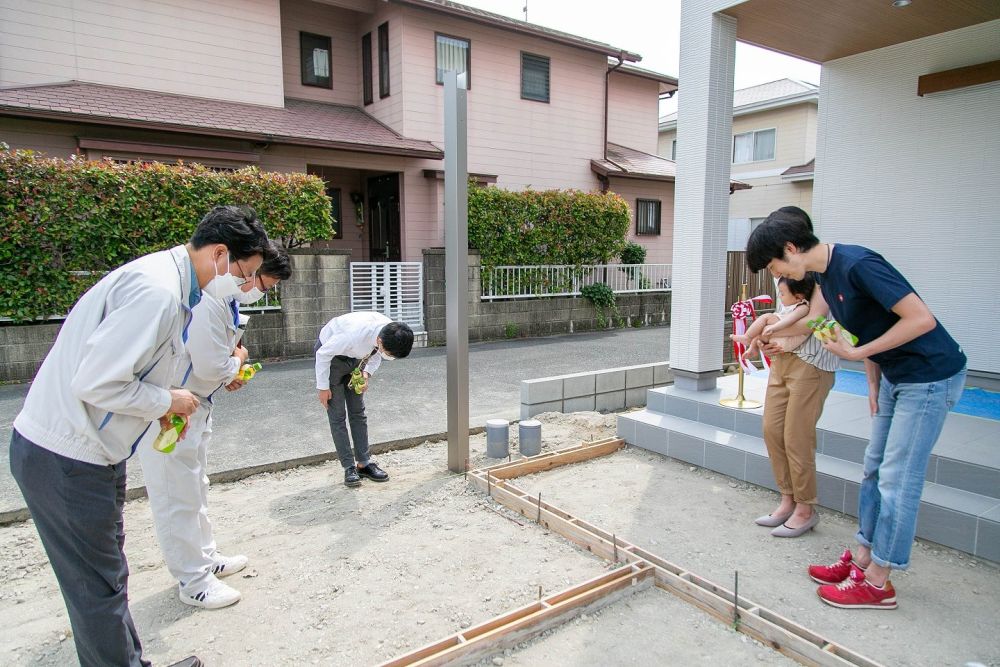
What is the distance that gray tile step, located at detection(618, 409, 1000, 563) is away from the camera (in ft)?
10.6

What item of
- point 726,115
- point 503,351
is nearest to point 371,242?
point 503,351

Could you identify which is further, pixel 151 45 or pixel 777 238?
pixel 151 45

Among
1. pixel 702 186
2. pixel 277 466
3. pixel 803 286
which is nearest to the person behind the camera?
pixel 803 286

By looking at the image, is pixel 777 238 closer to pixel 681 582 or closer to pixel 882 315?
pixel 882 315

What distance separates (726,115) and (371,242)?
9.68m

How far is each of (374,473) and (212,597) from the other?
1641 millimetres

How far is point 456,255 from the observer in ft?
14.2

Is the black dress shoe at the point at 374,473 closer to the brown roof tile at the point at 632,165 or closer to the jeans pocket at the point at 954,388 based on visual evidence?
the jeans pocket at the point at 954,388

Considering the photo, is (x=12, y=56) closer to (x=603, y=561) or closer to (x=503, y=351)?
(x=503, y=351)

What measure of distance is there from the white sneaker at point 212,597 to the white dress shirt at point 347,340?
148cm

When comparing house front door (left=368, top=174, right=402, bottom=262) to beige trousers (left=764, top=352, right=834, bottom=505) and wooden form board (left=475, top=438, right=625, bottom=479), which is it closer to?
wooden form board (left=475, top=438, right=625, bottom=479)

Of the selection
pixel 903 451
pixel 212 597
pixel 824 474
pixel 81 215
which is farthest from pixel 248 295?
pixel 81 215

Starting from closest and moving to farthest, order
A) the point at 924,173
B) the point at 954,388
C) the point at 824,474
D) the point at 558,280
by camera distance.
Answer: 1. the point at 954,388
2. the point at 824,474
3. the point at 924,173
4. the point at 558,280

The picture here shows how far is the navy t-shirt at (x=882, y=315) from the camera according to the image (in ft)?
8.31
